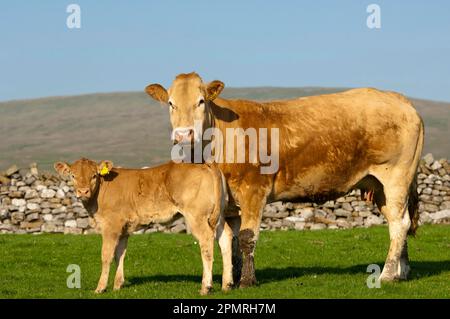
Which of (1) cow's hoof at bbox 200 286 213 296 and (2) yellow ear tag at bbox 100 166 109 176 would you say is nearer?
(1) cow's hoof at bbox 200 286 213 296

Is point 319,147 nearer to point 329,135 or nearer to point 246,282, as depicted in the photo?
point 329,135

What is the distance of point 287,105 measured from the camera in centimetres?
1458

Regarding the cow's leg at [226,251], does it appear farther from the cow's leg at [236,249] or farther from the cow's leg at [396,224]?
the cow's leg at [396,224]

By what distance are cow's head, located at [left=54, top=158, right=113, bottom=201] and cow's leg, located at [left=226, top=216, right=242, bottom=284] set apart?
2.13 metres

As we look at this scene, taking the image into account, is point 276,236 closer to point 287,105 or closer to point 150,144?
point 287,105

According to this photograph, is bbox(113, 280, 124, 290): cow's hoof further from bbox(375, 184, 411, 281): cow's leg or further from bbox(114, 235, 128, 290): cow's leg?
bbox(375, 184, 411, 281): cow's leg

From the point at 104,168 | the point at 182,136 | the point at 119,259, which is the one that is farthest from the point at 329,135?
the point at 119,259

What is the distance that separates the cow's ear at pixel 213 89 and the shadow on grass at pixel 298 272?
10.4 ft

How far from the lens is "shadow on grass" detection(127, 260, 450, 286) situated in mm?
15211

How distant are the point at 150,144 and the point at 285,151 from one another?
9079cm

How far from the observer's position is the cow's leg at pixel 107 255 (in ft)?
42.4

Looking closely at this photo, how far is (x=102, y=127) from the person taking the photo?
121312 millimetres

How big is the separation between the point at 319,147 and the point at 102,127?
10873 centimetres

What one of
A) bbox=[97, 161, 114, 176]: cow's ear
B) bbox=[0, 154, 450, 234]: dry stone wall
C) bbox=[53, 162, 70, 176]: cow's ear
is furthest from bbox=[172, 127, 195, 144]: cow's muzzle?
bbox=[0, 154, 450, 234]: dry stone wall
